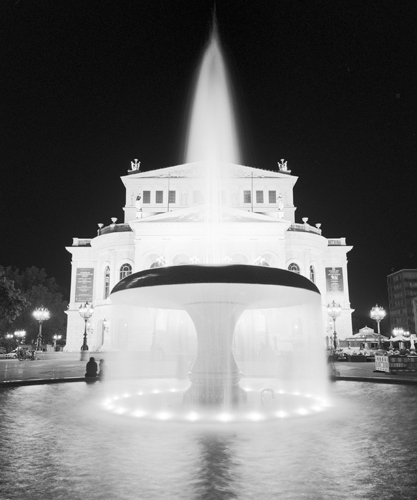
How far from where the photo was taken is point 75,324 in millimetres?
47188

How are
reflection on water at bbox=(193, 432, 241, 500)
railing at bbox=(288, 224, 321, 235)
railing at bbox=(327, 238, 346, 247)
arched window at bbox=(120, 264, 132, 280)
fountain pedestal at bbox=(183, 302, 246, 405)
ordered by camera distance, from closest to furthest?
reflection on water at bbox=(193, 432, 241, 500)
fountain pedestal at bbox=(183, 302, 246, 405)
arched window at bbox=(120, 264, 132, 280)
railing at bbox=(288, 224, 321, 235)
railing at bbox=(327, 238, 346, 247)

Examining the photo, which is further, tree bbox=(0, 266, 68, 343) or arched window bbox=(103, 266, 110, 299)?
tree bbox=(0, 266, 68, 343)

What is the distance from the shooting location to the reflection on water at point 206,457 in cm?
446

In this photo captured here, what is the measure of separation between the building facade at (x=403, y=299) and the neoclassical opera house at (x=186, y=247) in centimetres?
5146

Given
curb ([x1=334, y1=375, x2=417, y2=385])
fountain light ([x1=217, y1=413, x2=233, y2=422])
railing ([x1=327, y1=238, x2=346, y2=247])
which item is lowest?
fountain light ([x1=217, y1=413, x2=233, y2=422])

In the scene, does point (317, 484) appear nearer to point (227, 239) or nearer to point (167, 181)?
point (227, 239)

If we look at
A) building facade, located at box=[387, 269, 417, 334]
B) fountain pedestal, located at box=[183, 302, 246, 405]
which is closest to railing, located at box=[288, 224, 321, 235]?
fountain pedestal, located at box=[183, 302, 246, 405]

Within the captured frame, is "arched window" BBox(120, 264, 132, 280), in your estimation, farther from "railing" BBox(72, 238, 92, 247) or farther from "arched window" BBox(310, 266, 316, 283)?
"arched window" BBox(310, 266, 316, 283)

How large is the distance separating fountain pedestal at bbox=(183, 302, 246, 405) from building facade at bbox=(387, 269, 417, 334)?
91.1m

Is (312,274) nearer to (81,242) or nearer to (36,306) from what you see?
(81,242)

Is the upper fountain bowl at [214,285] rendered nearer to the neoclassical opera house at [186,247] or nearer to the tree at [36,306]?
the neoclassical opera house at [186,247]

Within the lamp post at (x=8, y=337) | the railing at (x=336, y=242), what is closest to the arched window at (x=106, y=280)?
the lamp post at (x=8, y=337)

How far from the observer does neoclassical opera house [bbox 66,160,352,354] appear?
131 feet

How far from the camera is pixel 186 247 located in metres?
43.1
